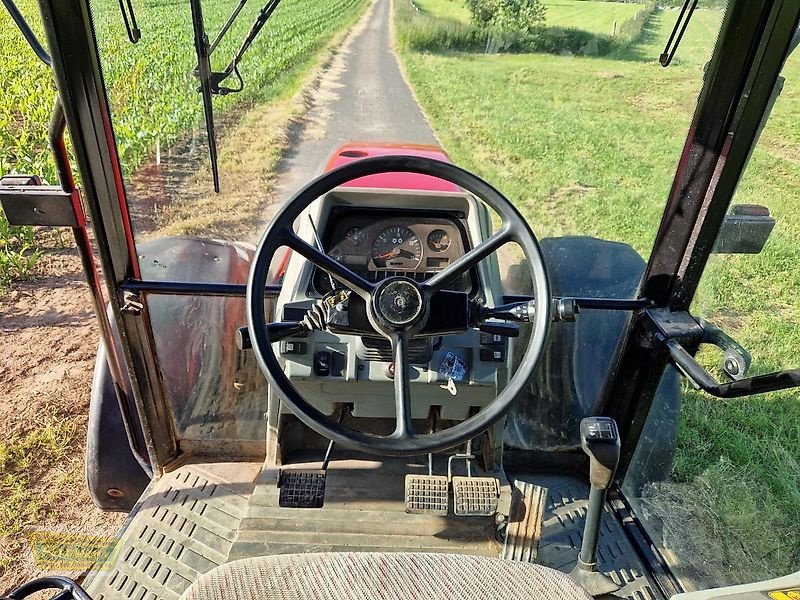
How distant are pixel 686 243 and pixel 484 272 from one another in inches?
25.8

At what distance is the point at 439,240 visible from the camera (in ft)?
7.32

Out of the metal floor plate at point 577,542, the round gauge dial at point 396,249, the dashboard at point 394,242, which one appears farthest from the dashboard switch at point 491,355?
the metal floor plate at point 577,542

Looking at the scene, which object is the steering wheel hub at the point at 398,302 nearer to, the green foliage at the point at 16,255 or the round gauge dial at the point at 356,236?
the round gauge dial at the point at 356,236

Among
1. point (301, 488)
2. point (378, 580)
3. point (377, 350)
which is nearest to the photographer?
point (378, 580)

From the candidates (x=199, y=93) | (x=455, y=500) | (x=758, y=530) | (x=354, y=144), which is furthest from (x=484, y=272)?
(x=758, y=530)

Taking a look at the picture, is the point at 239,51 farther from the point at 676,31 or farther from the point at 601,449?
the point at 601,449

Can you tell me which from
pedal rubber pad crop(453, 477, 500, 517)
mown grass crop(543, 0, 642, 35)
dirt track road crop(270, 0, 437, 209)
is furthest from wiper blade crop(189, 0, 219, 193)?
pedal rubber pad crop(453, 477, 500, 517)

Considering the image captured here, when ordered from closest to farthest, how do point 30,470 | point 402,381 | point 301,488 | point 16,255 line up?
point 402,381
point 301,488
point 30,470
point 16,255

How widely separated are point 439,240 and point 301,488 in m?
1.01

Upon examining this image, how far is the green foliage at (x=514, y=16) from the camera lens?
155 centimetres

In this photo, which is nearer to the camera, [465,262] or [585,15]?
[585,15]

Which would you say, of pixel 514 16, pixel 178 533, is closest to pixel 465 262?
pixel 514 16

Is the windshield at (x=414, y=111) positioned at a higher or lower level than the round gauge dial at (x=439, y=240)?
higher
